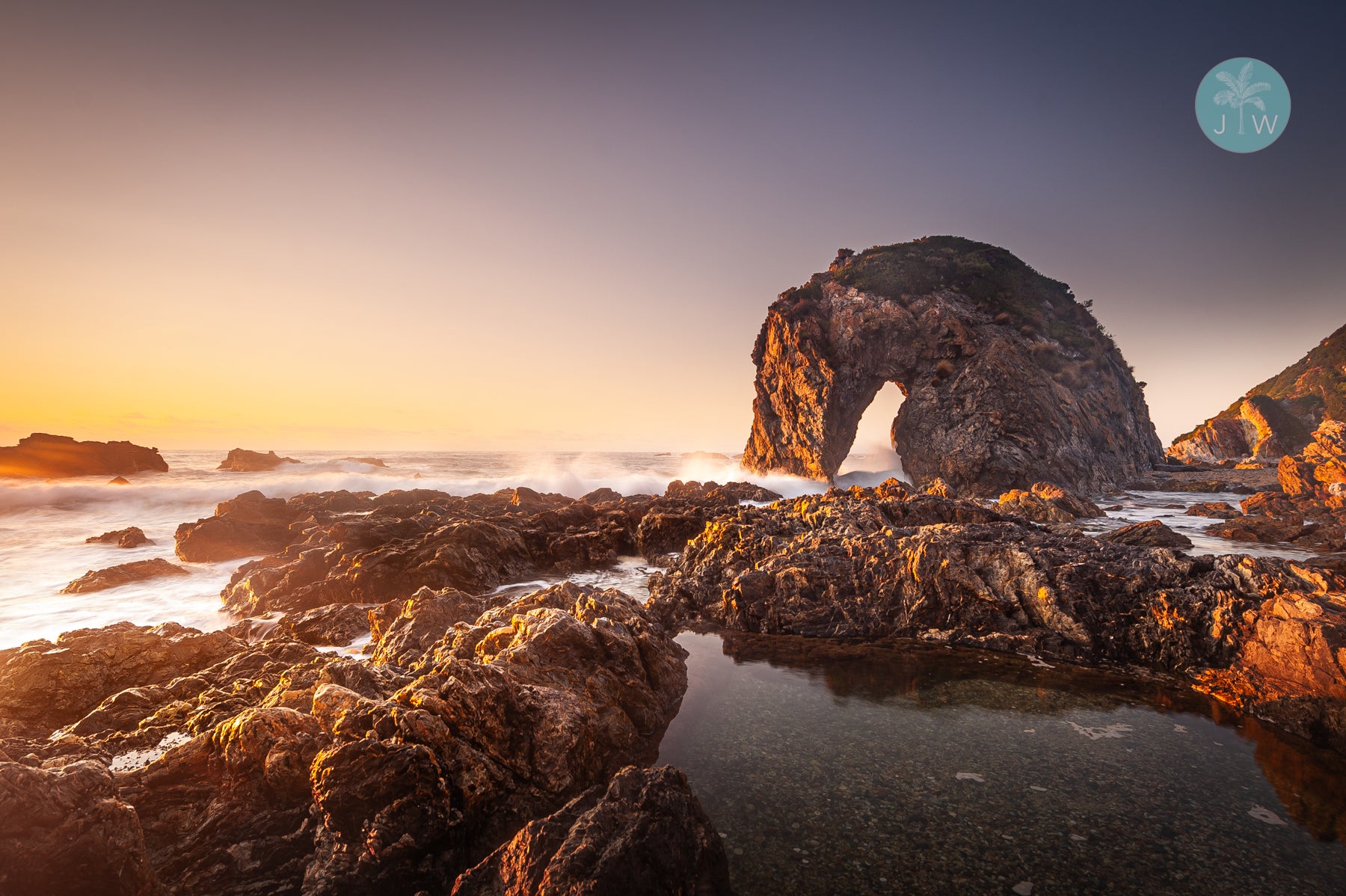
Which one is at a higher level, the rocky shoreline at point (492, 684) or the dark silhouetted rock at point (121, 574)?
the rocky shoreline at point (492, 684)

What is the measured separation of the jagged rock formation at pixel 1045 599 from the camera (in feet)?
28.5

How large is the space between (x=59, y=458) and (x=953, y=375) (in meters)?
91.6

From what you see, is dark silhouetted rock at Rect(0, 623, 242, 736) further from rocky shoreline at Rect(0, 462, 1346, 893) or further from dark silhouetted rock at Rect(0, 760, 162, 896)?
dark silhouetted rock at Rect(0, 760, 162, 896)

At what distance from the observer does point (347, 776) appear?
18.6 feet

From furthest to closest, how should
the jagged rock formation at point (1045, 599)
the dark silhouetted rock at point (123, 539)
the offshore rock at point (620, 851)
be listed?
the dark silhouetted rock at point (123, 539) → the jagged rock formation at point (1045, 599) → the offshore rock at point (620, 851)

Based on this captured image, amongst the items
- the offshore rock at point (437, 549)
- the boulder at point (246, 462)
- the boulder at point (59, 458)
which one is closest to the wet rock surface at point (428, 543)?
the offshore rock at point (437, 549)

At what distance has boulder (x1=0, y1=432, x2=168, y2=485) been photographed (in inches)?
2041

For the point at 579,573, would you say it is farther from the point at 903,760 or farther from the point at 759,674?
the point at 903,760

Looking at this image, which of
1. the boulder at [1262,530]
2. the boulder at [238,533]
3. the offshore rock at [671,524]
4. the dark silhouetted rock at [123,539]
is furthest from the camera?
the dark silhouetted rock at [123,539]

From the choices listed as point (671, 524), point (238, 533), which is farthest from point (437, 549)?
point (238, 533)

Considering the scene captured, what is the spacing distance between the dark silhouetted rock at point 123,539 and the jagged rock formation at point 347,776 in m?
24.4

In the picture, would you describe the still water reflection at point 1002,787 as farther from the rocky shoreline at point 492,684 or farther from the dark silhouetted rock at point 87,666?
the dark silhouetted rock at point 87,666

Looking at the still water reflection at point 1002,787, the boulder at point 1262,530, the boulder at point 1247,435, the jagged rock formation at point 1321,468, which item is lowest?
the still water reflection at point 1002,787

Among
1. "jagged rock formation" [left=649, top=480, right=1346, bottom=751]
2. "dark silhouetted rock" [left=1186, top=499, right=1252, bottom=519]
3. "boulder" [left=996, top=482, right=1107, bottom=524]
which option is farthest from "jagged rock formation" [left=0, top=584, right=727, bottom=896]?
"dark silhouetted rock" [left=1186, top=499, right=1252, bottom=519]
